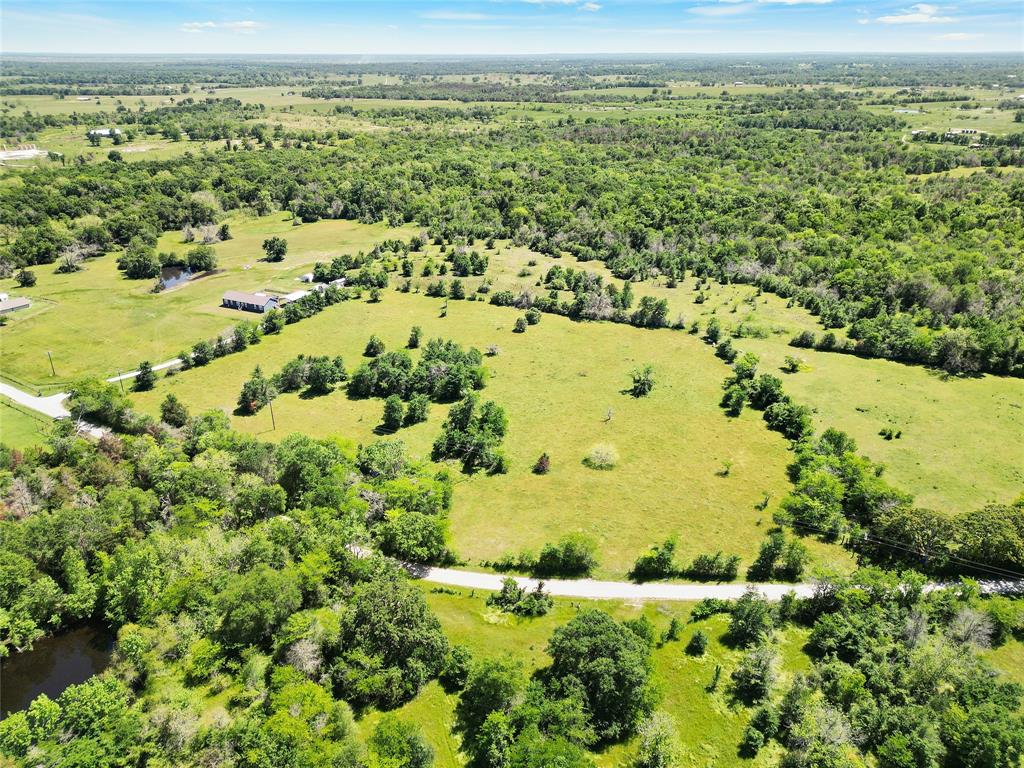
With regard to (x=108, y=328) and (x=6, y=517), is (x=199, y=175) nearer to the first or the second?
(x=108, y=328)

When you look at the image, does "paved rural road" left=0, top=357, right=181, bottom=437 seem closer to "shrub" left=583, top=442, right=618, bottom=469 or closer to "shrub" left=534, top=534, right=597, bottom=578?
"shrub" left=534, top=534, right=597, bottom=578

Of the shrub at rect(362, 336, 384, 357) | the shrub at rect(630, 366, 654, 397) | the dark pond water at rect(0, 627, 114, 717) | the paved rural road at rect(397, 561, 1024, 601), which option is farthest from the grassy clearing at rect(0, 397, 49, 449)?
the shrub at rect(630, 366, 654, 397)

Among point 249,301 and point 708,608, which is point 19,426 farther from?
point 708,608

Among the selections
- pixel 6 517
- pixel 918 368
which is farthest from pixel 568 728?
pixel 918 368

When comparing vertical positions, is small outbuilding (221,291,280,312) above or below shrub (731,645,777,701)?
above

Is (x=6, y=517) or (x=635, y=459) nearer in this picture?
(x=6, y=517)

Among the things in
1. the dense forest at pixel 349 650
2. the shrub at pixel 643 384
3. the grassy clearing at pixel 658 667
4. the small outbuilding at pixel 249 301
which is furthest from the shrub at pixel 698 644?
the small outbuilding at pixel 249 301
